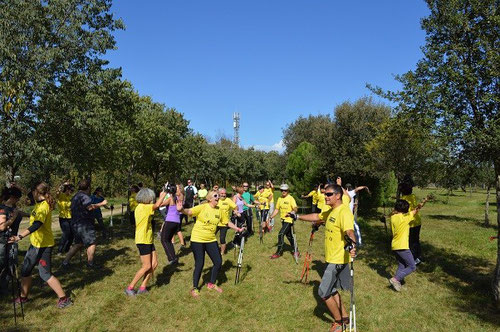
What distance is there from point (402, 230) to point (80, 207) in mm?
8033

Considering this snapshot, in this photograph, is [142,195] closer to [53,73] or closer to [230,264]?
[230,264]

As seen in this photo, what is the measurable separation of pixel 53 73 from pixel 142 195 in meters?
7.08

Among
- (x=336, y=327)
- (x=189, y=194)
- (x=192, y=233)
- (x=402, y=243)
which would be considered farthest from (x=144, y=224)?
(x=189, y=194)

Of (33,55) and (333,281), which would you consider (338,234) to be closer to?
(333,281)

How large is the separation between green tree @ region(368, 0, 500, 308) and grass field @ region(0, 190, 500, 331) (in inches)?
57.2

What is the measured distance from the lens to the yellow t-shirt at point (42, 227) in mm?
5914

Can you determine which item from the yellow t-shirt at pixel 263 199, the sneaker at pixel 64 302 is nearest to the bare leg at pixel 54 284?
the sneaker at pixel 64 302

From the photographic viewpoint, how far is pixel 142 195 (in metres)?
7.01

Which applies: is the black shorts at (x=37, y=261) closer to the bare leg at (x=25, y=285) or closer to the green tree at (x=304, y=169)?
the bare leg at (x=25, y=285)

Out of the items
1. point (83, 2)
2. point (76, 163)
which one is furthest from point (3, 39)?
point (76, 163)

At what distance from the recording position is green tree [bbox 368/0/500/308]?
6.83 metres

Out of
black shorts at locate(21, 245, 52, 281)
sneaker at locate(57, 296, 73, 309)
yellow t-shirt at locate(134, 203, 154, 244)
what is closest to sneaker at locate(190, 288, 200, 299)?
yellow t-shirt at locate(134, 203, 154, 244)

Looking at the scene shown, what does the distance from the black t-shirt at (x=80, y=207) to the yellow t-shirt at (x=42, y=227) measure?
6.97ft

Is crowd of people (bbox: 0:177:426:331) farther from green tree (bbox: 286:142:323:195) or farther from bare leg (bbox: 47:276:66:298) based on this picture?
green tree (bbox: 286:142:323:195)
